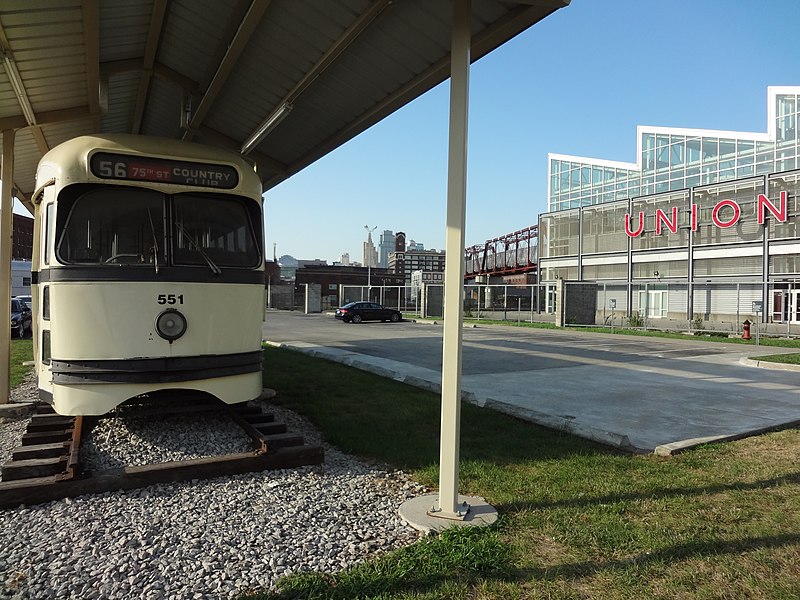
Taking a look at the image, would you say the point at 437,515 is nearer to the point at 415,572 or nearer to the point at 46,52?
the point at 415,572

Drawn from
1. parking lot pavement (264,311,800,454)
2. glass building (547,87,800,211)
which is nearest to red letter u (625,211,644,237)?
glass building (547,87,800,211)

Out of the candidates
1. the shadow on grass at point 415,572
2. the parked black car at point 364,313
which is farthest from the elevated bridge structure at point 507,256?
the shadow on grass at point 415,572

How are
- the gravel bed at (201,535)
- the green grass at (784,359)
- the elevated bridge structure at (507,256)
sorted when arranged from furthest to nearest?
the elevated bridge structure at (507,256), the green grass at (784,359), the gravel bed at (201,535)

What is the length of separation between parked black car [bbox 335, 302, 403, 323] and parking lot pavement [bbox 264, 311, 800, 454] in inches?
604

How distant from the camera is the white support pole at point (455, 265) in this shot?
4.20 metres

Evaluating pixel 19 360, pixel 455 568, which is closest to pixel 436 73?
pixel 455 568

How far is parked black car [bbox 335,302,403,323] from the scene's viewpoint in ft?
115

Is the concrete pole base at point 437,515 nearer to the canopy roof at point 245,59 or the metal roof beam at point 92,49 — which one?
the canopy roof at point 245,59

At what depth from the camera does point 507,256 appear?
59125 millimetres

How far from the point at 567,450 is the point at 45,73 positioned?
7465 millimetres

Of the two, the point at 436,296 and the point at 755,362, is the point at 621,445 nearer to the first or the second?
the point at 755,362

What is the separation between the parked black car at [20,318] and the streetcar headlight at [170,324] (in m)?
16.7

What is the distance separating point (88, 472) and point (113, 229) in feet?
7.69

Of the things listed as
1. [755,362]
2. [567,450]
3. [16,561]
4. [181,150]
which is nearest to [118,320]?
[181,150]
